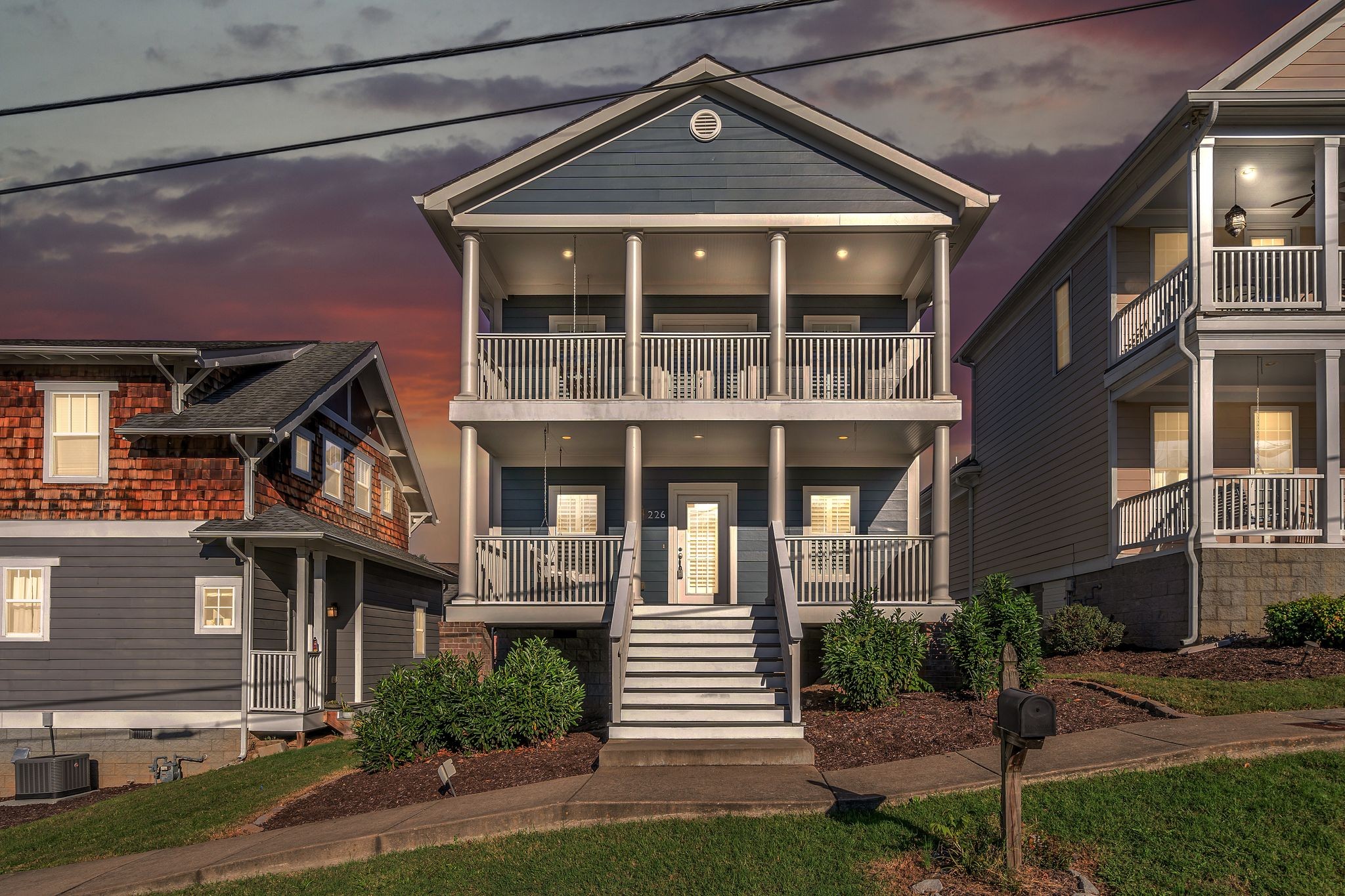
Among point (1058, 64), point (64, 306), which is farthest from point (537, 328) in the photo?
point (64, 306)

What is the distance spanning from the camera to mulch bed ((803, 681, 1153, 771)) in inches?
409

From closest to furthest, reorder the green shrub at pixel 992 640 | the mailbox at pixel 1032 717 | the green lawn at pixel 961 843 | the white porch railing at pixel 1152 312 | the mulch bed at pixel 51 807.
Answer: the mailbox at pixel 1032 717 → the green lawn at pixel 961 843 → the green shrub at pixel 992 640 → the mulch bed at pixel 51 807 → the white porch railing at pixel 1152 312

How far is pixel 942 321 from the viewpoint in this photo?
15305mm

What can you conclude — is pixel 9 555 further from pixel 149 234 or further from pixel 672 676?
pixel 149 234

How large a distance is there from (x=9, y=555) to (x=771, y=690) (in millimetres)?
12527

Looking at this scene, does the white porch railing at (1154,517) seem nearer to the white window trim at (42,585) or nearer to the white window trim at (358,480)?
the white window trim at (358,480)

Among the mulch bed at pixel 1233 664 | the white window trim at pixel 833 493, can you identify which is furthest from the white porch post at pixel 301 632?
the mulch bed at pixel 1233 664

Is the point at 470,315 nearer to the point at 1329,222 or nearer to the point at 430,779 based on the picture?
the point at 430,779

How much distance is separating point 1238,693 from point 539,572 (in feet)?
29.1

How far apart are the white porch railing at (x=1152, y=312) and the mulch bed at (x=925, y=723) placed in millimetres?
6699

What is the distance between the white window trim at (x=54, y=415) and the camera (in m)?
16.8

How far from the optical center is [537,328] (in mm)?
18281

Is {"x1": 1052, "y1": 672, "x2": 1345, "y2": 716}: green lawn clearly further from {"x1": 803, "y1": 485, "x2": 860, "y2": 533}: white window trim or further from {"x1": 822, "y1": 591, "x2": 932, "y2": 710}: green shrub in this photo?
{"x1": 803, "y1": 485, "x2": 860, "y2": 533}: white window trim

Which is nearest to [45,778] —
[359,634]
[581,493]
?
[359,634]
